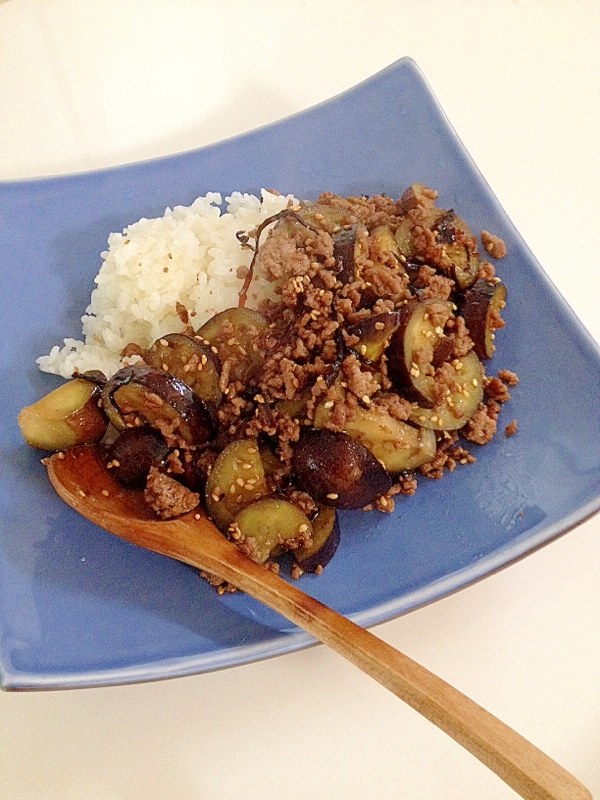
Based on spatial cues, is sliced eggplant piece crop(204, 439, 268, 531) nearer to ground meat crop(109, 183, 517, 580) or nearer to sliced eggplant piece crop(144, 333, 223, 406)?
ground meat crop(109, 183, 517, 580)

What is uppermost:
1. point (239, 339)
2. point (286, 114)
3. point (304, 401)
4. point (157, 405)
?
point (286, 114)

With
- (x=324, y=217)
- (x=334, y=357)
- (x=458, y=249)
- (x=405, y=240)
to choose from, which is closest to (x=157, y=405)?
(x=334, y=357)

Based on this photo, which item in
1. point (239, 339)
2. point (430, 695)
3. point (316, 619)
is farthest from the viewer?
point (239, 339)

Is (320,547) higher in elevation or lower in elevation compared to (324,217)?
lower

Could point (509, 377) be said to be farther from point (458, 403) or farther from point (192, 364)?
point (192, 364)

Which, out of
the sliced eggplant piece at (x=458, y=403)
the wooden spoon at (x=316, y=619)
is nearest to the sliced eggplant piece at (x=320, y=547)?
the wooden spoon at (x=316, y=619)

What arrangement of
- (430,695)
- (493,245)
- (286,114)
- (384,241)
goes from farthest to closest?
(286,114) < (493,245) < (384,241) < (430,695)
